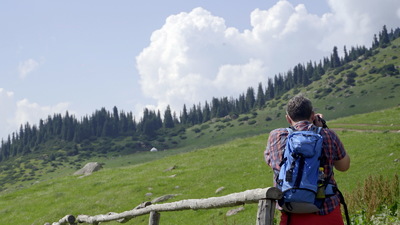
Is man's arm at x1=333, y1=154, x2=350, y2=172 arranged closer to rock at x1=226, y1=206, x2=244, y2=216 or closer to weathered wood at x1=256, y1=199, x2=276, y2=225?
weathered wood at x1=256, y1=199, x2=276, y2=225

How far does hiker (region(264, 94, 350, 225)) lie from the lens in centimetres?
592

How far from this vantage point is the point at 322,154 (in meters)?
6.06

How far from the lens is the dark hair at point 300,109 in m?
6.32

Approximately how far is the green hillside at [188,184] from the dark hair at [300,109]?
13.8 m

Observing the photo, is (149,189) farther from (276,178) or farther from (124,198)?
(276,178)

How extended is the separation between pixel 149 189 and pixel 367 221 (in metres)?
27.5

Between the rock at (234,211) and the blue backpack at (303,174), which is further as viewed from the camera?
the rock at (234,211)

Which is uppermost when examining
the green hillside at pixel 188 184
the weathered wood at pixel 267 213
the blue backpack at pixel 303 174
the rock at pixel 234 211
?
the blue backpack at pixel 303 174

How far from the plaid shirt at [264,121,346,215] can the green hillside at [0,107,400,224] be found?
1357cm

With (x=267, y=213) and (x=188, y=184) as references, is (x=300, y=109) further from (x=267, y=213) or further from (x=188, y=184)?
(x=188, y=184)

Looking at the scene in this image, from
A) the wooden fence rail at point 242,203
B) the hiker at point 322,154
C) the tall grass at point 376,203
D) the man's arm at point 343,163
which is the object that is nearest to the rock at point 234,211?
the tall grass at point 376,203

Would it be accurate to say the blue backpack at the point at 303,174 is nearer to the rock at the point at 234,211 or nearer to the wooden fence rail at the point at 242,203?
the wooden fence rail at the point at 242,203

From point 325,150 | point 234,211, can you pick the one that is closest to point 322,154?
point 325,150

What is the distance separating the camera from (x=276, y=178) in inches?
249
